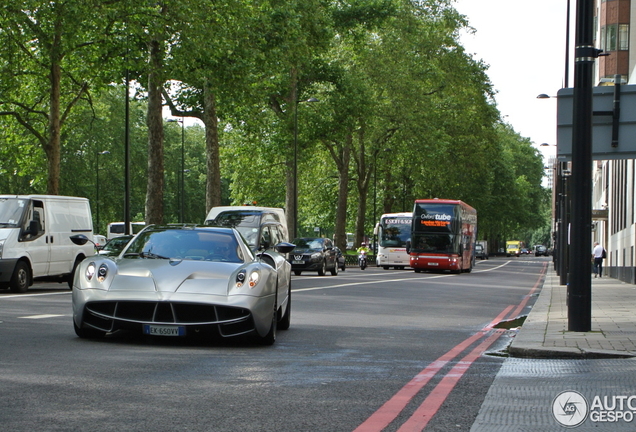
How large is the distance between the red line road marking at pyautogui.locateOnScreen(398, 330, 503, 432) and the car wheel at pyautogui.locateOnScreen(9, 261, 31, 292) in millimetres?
12105

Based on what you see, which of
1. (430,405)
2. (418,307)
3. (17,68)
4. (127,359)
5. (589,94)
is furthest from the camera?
(17,68)

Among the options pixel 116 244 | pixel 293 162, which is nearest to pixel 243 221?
pixel 116 244

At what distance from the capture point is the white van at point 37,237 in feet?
63.3

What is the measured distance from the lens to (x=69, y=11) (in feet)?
94.0

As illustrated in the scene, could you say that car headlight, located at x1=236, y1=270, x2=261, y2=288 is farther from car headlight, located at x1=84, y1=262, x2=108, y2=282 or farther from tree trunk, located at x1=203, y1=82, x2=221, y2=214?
tree trunk, located at x1=203, y1=82, x2=221, y2=214

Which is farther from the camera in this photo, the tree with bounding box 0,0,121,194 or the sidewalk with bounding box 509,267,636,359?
the tree with bounding box 0,0,121,194

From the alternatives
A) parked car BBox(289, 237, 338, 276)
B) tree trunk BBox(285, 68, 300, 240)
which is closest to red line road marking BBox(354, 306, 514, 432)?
parked car BBox(289, 237, 338, 276)

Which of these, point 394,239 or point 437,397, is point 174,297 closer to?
point 437,397

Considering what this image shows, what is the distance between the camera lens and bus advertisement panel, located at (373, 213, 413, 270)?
55.7 metres

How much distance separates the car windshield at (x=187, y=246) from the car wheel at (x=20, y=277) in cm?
920

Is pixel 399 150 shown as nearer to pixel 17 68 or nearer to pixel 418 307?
pixel 17 68

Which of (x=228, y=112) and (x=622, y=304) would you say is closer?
(x=622, y=304)

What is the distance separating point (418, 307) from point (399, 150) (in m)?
46.3

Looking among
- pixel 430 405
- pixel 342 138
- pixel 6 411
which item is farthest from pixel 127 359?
pixel 342 138
